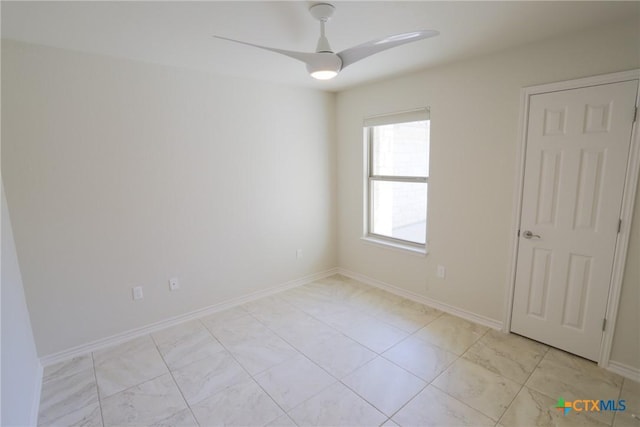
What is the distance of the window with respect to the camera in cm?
326

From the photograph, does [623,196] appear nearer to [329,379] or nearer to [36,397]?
[329,379]

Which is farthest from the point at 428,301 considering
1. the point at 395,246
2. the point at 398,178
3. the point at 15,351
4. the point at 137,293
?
the point at 15,351

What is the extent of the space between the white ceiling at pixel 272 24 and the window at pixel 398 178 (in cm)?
88

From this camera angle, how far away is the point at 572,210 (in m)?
2.27

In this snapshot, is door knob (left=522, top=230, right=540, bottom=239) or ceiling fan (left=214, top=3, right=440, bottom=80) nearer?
ceiling fan (left=214, top=3, right=440, bottom=80)

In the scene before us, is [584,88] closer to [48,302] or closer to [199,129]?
[199,129]

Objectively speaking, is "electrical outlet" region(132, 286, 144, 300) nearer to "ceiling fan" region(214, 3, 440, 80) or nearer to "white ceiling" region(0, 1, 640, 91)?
"white ceiling" region(0, 1, 640, 91)

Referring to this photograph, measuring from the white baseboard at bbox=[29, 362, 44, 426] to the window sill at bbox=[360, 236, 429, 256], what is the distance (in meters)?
3.14

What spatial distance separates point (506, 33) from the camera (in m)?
2.13

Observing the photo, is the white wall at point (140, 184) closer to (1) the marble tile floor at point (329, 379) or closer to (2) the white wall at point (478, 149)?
(1) the marble tile floor at point (329, 379)

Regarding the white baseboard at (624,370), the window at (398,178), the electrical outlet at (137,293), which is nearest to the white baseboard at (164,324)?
the electrical outlet at (137,293)

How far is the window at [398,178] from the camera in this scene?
3260 mm

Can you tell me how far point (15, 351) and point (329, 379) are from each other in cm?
187

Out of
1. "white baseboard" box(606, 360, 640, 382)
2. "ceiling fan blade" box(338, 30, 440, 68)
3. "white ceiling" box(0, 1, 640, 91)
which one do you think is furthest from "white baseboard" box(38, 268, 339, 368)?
"white baseboard" box(606, 360, 640, 382)
